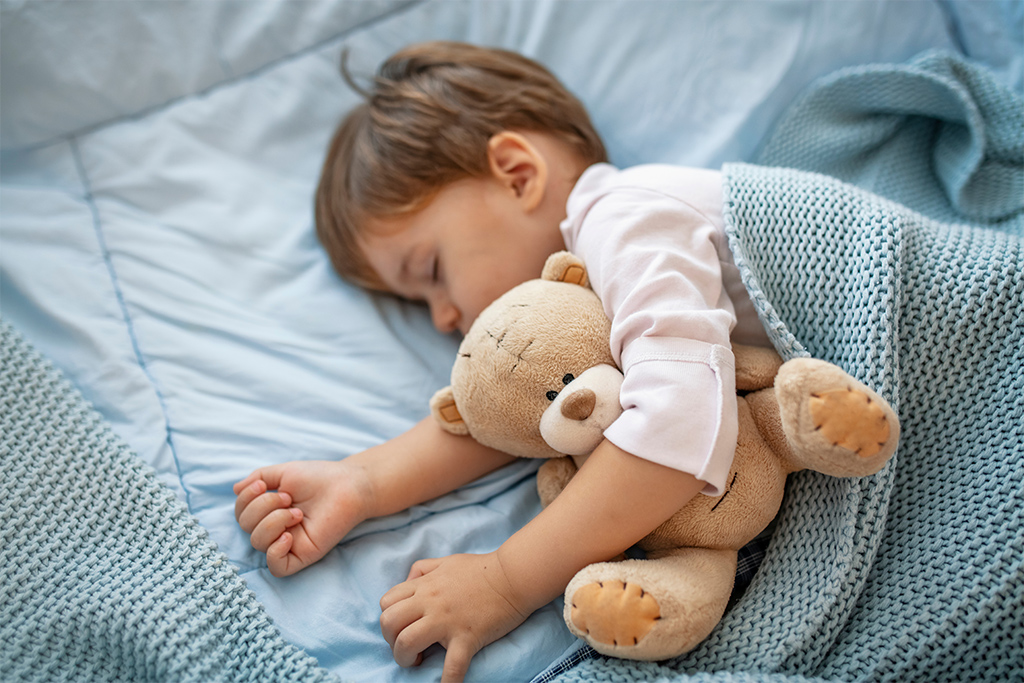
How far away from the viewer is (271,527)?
832mm

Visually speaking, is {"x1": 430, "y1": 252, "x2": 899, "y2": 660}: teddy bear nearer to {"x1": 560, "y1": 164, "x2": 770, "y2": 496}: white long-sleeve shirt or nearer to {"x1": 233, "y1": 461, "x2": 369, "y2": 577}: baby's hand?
{"x1": 560, "y1": 164, "x2": 770, "y2": 496}: white long-sleeve shirt

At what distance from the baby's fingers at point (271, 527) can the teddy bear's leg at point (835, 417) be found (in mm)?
601

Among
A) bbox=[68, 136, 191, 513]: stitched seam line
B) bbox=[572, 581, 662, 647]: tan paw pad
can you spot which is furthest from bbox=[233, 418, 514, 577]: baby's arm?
bbox=[572, 581, 662, 647]: tan paw pad

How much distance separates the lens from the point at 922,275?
0.78 meters

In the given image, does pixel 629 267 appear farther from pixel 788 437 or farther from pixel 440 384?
pixel 440 384

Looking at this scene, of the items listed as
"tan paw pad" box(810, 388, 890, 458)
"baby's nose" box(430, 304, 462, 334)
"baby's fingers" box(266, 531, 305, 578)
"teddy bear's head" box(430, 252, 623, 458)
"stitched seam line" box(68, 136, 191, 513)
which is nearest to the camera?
"tan paw pad" box(810, 388, 890, 458)

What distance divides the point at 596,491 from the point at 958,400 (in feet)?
1.46

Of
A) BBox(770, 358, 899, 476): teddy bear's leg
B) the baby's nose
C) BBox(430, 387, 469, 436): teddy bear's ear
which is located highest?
BBox(770, 358, 899, 476): teddy bear's leg

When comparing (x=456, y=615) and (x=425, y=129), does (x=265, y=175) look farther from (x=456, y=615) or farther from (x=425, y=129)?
(x=456, y=615)

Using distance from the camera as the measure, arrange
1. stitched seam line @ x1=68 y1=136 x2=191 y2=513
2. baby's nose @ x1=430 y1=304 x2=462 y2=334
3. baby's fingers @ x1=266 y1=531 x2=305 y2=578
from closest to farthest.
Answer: baby's fingers @ x1=266 y1=531 x2=305 y2=578, stitched seam line @ x1=68 y1=136 x2=191 y2=513, baby's nose @ x1=430 y1=304 x2=462 y2=334

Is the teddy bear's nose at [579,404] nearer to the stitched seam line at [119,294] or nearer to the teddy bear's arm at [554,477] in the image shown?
the teddy bear's arm at [554,477]

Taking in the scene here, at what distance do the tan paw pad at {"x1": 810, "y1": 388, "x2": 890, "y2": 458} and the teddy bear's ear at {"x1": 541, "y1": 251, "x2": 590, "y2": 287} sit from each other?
34cm

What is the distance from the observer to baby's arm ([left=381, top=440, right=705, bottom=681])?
2.27ft

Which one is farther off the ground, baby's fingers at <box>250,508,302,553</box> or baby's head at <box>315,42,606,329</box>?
baby's head at <box>315,42,606,329</box>
